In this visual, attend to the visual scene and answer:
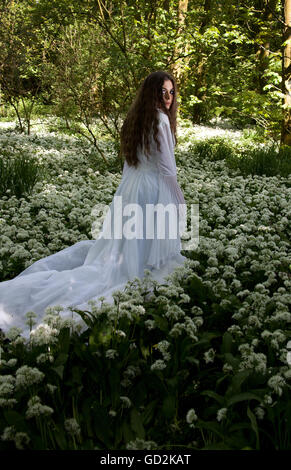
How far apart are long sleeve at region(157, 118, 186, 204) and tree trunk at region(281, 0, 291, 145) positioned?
22.5ft

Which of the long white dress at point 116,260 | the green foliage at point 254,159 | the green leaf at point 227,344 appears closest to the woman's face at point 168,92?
the long white dress at point 116,260

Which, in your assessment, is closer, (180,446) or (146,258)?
(180,446)

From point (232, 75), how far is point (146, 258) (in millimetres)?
14037

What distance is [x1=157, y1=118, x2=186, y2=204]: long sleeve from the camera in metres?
4.10

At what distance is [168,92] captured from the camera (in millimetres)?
4227

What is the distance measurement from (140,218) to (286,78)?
7.91 metres

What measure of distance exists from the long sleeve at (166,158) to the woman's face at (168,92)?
0.26 metres

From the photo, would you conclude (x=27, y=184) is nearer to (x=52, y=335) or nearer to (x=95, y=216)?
(x=95, y=216)

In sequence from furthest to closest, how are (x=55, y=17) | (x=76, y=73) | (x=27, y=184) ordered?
(x=55, y=17)
(x=76, y=73)
(x=27, y=184)

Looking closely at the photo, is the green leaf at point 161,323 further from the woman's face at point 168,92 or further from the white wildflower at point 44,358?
the woman's face at point 168,92

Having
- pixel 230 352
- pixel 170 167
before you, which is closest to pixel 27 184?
pixel 170 167

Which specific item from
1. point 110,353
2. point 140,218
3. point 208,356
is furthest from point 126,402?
point 140,218

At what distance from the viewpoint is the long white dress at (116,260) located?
3617mm
